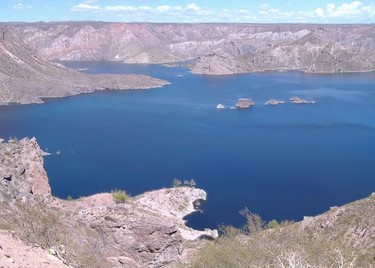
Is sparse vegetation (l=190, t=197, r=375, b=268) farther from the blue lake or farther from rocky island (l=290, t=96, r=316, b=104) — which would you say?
rocky island (l=290, t=96, r=316, b=104)

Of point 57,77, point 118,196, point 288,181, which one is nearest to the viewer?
point 118,196

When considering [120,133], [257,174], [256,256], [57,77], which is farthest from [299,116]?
[256,256]

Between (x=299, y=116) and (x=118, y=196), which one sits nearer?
(x=118, y=196)

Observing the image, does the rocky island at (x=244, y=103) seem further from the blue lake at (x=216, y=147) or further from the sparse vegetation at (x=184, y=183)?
the sparse vegetation at (x=184, y=183)

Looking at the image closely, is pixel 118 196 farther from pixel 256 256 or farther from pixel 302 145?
pixel 302 145

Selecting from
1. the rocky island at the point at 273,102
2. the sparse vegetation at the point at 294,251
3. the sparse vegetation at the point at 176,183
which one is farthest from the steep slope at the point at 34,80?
the sparse vegetation at the point at 294,251

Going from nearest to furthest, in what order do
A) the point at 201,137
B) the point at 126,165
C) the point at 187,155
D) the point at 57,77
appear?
the point at 126,165 < the point at 187,155 < the point at 201,137 < the point at 57,77

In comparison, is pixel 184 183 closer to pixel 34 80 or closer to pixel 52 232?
pixel 52 232
